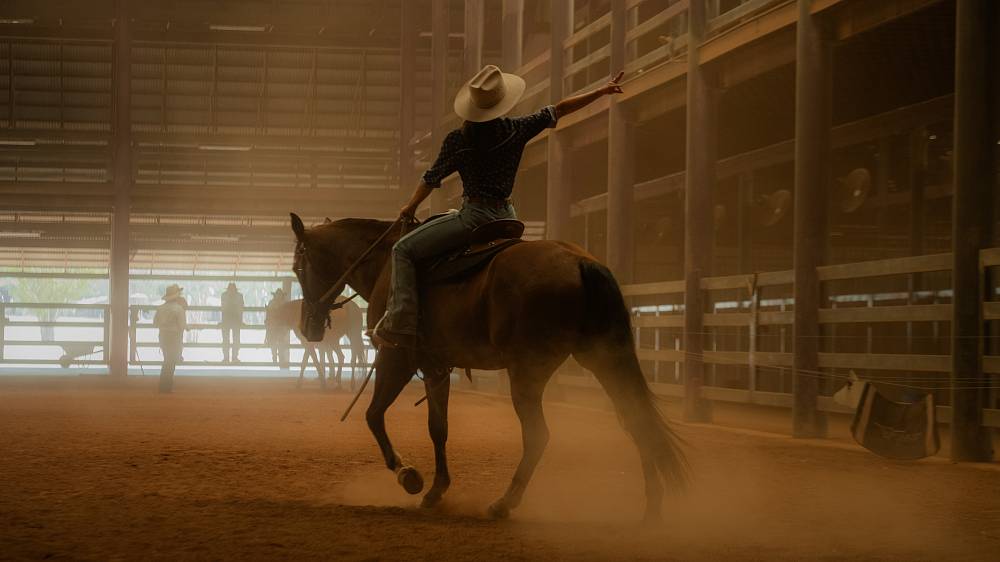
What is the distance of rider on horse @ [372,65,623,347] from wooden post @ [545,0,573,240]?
1037 cm

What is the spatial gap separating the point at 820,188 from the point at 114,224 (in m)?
20.1

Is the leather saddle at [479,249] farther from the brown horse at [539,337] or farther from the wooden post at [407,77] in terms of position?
the wooden post at [407,77]

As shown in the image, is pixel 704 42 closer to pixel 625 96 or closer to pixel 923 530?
pixel 625 96

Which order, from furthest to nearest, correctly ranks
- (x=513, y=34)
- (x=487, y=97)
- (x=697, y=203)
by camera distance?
1. (x=513, y=34)
2. (x=697, y=203)
3. (x=487, y=97)

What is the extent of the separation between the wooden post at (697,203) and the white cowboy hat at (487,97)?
697cm

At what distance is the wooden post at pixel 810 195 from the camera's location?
→ 35.5ft

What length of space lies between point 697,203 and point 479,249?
7.19 m

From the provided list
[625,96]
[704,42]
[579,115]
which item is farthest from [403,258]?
[579,115]

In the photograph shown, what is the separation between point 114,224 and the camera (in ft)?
88.1

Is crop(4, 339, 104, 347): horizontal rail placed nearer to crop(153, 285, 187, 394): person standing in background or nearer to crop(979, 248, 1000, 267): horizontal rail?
crop(153, 285, 187, 394): person standing in background

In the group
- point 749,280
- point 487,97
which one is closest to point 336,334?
point 749,280

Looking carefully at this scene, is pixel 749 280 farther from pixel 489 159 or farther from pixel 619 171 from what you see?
pixel 489 159

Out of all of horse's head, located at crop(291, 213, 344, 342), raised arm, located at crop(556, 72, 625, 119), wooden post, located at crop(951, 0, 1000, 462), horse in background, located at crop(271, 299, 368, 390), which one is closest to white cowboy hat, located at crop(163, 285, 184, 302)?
horse in background, located at crop(271, 299, 368, 390)

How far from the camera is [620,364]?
231 inches
